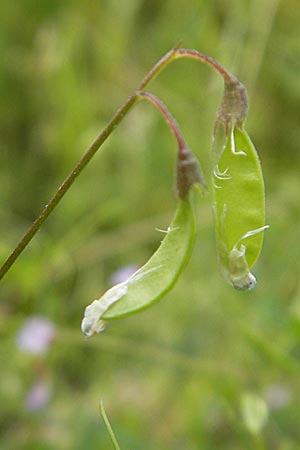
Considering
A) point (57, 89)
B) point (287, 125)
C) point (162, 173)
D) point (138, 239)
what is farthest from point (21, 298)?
point (287, 125)

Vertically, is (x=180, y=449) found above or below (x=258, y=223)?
below

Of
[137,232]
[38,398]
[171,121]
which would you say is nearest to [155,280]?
[171,121]

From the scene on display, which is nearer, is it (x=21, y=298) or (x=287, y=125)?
(x=21, y=298)

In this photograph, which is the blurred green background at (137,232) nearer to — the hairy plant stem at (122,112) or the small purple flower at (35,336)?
the small purple flower at (35,336)

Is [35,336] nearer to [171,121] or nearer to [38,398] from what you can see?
[38,398]

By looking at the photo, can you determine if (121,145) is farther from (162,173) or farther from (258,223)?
(258,223)

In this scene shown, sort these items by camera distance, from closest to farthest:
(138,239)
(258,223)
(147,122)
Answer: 1. (258,223)
2. (138,239)
3. (147,122)

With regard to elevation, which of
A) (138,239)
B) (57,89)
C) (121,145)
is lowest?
(138,239)
